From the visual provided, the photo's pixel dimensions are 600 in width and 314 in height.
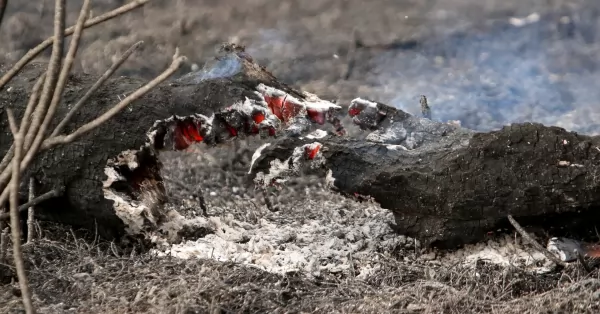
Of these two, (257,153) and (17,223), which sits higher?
(257,153)

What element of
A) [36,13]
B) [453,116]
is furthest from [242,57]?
[36,13]

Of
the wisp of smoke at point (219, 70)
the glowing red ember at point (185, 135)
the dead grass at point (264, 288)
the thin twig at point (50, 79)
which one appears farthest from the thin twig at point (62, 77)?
the wisp of smoke at point (219, 70)

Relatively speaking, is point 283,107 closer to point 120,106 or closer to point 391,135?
point 391,135

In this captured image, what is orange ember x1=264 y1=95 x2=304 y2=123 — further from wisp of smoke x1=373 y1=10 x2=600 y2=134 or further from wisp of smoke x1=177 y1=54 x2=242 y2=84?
wisp of smoke x1=373 y1=10 x2=600 y2=134

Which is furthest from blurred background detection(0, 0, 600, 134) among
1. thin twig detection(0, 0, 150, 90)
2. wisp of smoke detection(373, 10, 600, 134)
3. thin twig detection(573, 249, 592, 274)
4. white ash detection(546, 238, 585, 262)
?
thin twig detection(0, 0, 150, 90)

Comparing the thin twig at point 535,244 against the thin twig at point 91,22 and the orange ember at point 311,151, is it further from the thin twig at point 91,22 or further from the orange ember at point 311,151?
the thin twig at point 91,22

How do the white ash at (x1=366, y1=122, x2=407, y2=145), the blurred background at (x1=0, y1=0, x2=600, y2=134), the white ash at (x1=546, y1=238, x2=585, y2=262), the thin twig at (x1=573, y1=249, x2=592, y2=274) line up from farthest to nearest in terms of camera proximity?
the blurred background at (x1=0, y1=0, x2=600, y2=134) < the white ash at (x1=366, y1=122, x2=407, y2=145) < the white ash at (x1=546, y1=238, x2=585, y2=262) < the thin twig at (x1=573, y1=249, x2=592, y2=274)

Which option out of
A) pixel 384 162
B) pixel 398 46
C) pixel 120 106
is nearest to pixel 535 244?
pixel 384 162
